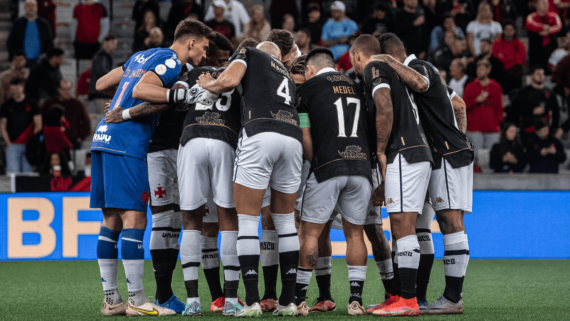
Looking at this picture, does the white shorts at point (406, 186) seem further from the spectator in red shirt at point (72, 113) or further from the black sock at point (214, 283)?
the spectator in red shirt at point (72, 113)

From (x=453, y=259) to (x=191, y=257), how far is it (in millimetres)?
2285

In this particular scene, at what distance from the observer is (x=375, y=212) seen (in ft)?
19.7

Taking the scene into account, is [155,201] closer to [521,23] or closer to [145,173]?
[145,173]

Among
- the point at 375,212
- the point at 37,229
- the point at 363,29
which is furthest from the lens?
the point at 363,29

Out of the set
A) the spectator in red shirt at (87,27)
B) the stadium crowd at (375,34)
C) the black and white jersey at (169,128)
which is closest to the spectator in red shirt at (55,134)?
the stadium crowd at (375,34)

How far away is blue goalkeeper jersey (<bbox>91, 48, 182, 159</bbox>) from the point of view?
558cm

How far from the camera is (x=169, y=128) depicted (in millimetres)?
5969

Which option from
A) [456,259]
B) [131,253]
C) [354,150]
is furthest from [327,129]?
[131,253]

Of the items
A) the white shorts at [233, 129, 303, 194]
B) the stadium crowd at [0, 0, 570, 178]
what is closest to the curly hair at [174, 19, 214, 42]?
the white shorts at [233, 129, 303, 194]

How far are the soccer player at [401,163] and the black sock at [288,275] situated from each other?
2.52ft

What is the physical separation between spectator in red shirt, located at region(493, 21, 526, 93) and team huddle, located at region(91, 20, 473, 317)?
30.9ft

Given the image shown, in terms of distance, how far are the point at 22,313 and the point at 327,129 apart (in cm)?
314

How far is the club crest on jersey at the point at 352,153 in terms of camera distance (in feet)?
18.1

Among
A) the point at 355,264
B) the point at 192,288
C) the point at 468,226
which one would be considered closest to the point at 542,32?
the point at 468,226
